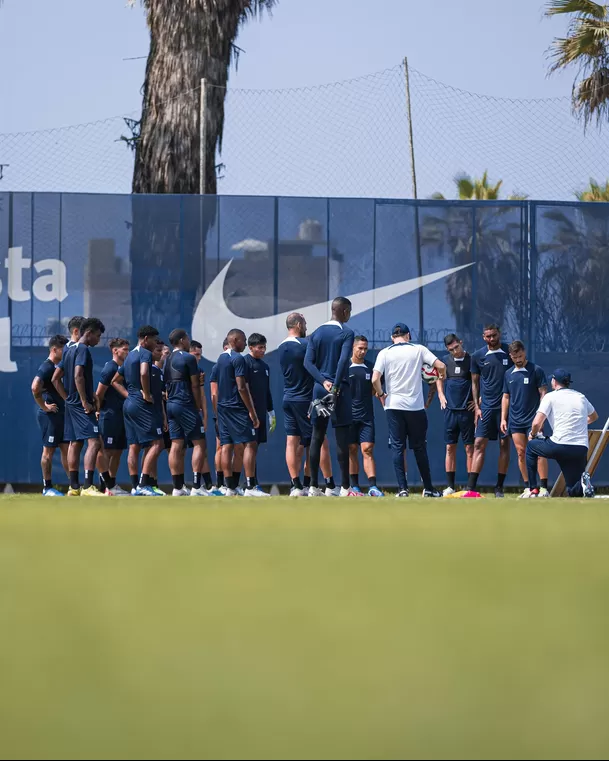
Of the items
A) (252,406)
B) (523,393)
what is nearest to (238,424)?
(252,406)

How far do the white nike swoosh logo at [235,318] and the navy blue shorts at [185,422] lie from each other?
2.19m

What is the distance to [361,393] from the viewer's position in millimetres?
14430

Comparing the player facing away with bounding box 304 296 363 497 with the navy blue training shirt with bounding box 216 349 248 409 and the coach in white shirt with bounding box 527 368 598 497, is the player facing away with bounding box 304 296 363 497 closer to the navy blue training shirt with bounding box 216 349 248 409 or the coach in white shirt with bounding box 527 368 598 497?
the navy blue training shirt with bounding box 216 349 248 409

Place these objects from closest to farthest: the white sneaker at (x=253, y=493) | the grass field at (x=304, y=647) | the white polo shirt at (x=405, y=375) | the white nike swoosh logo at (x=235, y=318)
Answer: the grass field at (x=304, y=647) → the white polo shirt at (x=405, y=375) → the white sneaker at (x=253, y=493) → the white nike swoosh logo at (x=235, y=318)

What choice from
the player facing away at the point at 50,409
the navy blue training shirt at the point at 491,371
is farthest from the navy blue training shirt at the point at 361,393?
the player facing away at the point at 50,409

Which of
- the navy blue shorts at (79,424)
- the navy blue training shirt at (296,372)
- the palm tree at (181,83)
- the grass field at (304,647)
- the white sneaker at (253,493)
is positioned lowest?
the white sneaker at (253,493)

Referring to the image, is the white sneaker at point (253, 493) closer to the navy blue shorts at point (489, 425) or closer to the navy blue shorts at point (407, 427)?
the navy blue shorts at point (407, 427)

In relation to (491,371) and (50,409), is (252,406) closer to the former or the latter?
(50,409)

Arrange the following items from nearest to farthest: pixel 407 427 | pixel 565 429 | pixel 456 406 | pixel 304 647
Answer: pixel 304 647 < pixel 565 429 < pixel 407 427 < pixel 456 406

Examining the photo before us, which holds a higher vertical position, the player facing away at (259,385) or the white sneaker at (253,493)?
the player facing away at (259,385)

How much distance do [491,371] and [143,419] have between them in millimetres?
3813

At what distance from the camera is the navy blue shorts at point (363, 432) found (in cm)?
1423

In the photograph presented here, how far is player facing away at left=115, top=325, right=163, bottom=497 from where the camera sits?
13922mm

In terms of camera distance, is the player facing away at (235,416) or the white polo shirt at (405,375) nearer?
the white polo shirt at (405,375)
